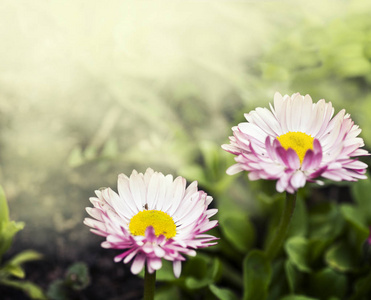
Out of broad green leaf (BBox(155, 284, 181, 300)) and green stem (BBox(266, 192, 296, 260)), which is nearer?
green stem (BBox(266, 192, 296, 260))

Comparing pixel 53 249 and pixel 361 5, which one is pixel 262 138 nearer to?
pixel 53 249

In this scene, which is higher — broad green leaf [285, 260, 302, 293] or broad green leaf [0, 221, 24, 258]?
broad green leaf [0, 221, 24, 258]

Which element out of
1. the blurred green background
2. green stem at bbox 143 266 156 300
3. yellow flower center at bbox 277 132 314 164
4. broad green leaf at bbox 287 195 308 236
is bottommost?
green stem at bbox 143 266 156 300

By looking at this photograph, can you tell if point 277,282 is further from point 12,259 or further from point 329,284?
point 12,259

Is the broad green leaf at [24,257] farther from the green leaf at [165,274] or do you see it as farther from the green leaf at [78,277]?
the green leaf at [165,274]

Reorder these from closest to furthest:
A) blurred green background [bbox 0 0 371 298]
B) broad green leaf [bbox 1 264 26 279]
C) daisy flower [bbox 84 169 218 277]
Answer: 1. daisy flower [bbox 84 169 218 277]
2. broad green leaf [bbox 1 264 26 279]
3. blurred green background [bbox 0 0 371 298]

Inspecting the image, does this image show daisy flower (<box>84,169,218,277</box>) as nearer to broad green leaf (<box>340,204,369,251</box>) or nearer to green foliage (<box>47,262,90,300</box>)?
green foliage (<box>47,262,90,300</box>)

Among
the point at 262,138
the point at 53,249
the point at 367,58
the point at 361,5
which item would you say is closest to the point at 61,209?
the point at 53,249

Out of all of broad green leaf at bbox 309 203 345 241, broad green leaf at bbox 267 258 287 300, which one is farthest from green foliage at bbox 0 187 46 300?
broad green leaf at bbox 309 203 345 241
